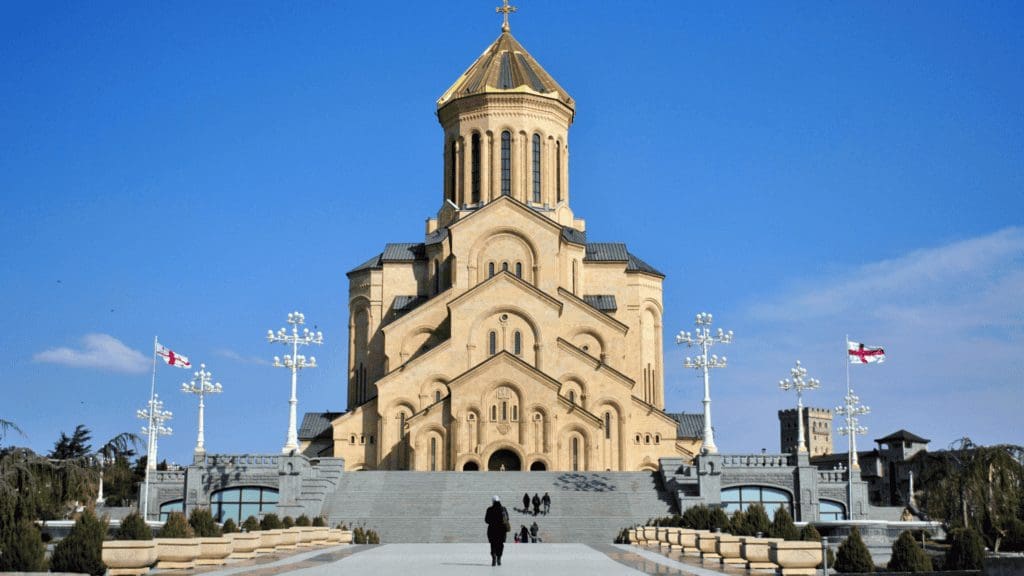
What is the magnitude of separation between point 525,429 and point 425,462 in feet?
14.0

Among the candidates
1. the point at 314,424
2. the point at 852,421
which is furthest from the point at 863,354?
the point at 314,424

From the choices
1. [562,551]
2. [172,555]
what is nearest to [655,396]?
[562,551]

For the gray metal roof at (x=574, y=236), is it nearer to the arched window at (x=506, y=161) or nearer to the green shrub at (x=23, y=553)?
the arched window at (x=506, y=161)

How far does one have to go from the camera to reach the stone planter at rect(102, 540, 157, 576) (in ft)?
68.8

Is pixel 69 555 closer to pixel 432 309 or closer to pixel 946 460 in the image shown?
pixel 946 460

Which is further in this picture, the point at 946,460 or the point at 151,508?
the point at 151,508

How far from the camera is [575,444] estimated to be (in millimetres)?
54812

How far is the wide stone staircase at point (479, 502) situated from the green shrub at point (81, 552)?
19.5 metres

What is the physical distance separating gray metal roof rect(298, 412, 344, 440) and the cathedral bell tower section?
426 inches

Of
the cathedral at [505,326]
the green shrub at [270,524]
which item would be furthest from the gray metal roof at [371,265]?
the green shrub at [270,524]

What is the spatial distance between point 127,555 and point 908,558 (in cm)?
1398

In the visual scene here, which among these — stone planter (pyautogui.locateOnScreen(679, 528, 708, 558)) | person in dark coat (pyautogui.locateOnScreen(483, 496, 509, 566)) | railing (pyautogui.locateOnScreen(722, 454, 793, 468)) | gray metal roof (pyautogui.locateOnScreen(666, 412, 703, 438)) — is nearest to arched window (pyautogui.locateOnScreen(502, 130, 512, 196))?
gray metal roof (pyautogui.locateOnScreen(666, 412, 703, 438))

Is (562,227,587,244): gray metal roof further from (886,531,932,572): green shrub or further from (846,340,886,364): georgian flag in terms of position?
(886,531,932,572): green shrub

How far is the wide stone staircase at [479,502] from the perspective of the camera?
42.9 meters
